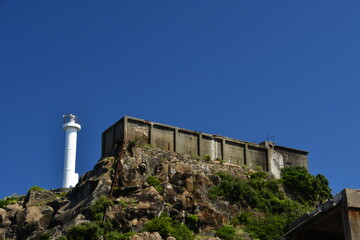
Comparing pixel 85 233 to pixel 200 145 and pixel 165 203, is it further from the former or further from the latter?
pixel 200 145

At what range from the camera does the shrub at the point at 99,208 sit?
123ft

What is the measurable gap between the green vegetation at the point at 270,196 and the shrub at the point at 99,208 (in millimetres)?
Answer: 7369

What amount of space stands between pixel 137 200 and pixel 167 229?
4241mm

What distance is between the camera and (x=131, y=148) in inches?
1752

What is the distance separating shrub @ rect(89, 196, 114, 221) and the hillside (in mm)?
62

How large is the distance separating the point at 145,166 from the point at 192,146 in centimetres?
585

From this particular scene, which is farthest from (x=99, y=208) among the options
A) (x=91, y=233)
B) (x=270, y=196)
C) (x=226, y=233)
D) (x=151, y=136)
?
(x=270, y=196)

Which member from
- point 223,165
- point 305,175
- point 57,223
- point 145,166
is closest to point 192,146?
point 223,165

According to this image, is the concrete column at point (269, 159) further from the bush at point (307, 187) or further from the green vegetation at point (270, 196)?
the bush at point (307, 187)

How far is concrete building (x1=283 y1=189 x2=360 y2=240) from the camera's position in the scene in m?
12.0

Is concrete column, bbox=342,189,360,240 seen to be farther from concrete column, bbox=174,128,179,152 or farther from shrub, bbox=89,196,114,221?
concrete column, bbox=174,128,179,152

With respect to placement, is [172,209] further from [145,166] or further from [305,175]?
[305,175]

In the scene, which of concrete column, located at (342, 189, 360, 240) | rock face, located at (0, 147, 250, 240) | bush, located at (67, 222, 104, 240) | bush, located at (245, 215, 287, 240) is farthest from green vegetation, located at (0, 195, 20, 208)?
concrete column, located at (342, 189, 360, 240)

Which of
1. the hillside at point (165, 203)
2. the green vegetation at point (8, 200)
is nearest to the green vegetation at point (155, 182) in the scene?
the hillside at point (165, 203)
